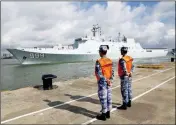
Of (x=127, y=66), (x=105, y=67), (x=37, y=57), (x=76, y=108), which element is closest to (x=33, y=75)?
(x=76, y=108)

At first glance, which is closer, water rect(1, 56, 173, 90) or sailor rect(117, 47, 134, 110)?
sailor rect(117, 47, 134, 110)

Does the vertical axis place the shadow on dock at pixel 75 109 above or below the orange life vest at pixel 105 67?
below

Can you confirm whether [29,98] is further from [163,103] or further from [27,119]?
[163,103]

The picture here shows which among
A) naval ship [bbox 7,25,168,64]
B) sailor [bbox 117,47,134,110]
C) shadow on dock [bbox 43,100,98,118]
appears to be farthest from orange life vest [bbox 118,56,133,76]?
naval ship [bbox 7,25,168,64]

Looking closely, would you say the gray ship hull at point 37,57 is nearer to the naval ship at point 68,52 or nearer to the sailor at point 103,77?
the naval ship at point 68,52

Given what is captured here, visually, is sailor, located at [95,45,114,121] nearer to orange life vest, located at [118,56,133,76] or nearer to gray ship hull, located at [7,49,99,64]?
orange life vest, located at [118,56,133,76]

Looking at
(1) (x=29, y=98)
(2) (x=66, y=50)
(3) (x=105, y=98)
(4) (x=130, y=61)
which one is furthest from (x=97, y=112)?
(2) (x=66, y=50)

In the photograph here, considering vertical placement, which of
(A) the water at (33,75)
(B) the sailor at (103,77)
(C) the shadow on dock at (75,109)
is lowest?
(A) the water at (33,75)

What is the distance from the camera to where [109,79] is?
4223mm

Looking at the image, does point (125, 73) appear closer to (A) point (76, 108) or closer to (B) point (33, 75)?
(A) point (76, 108)

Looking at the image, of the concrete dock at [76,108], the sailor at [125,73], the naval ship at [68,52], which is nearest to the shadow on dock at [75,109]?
the concrete dock at [76,108]

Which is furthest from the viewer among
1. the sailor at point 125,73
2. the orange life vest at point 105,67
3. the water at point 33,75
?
the water at point 33,75

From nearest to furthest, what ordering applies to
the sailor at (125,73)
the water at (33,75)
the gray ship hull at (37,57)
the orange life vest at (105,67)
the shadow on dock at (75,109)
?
the orange life vest at (105,67) → the shadow on dock at (75,109) → the sailor at (125,73) → the water at (33,75) → the gray ship hull at (37,57)

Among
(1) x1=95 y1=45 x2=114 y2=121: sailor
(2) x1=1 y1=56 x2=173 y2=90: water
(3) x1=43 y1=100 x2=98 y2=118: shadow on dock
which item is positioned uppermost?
(1) x1=95 y1=45 x2=114 y2=121: sailor
